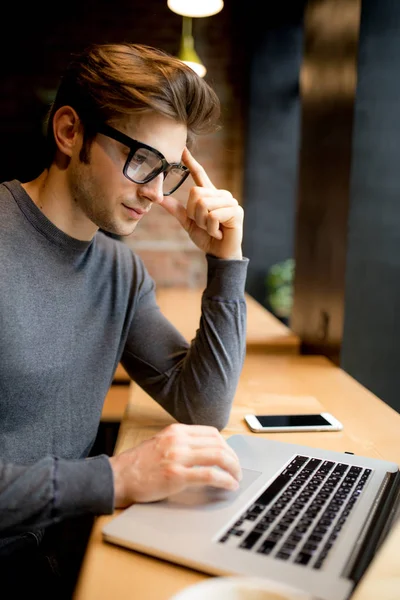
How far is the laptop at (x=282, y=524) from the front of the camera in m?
0.57

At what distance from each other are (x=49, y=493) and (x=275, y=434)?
1.65ft

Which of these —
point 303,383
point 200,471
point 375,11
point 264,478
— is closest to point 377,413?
point 303,383

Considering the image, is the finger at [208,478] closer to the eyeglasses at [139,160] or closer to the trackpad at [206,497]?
the trackpad at [206,497]

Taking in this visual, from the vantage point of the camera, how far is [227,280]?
114cm

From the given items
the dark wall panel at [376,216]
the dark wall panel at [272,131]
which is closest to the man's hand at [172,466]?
the dark wall panel at [376,216]

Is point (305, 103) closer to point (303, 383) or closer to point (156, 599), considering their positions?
point (303, 383)

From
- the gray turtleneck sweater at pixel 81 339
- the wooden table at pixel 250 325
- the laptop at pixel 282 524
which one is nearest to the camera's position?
the laptop at pixel 282 524

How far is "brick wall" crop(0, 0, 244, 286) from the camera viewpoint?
11.4ft

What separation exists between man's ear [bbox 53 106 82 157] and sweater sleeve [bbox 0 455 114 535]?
65cm

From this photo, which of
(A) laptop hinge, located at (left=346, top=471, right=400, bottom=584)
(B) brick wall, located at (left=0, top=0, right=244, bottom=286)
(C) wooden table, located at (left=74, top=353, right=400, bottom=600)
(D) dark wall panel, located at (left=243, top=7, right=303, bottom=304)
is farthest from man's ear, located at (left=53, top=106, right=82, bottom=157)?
(D) dark wall panel, located at (left=243, top=7, right=303, bottom=304)

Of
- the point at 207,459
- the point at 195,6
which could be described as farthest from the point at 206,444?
the point at 195,6

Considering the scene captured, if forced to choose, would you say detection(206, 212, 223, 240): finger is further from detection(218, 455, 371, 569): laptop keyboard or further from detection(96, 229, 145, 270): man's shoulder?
detection(218, 455, 371, 569): laptop keyboard

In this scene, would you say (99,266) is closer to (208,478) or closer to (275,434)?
(275,434)

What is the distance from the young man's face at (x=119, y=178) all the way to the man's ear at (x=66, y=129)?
26mm
